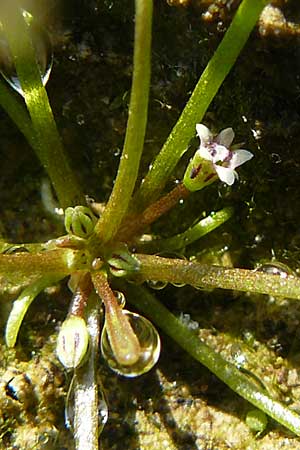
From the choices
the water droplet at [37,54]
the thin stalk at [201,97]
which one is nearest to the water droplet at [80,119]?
the water droplet at [37,54]

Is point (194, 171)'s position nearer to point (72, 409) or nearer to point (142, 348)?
point (142, 348)

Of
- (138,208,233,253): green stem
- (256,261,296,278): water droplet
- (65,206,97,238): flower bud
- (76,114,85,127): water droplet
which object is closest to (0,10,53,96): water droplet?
(76,114,85,127): water droplet

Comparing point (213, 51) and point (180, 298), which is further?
point (180, 298)

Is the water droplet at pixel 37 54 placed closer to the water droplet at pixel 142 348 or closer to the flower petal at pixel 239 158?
the flower petal at pixel 239 158

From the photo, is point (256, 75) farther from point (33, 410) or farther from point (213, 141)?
point (33, 410)

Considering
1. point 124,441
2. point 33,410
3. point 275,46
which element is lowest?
point 124,441

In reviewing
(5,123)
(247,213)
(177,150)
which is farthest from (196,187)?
(5,123)

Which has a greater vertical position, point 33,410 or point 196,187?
point 196,187
